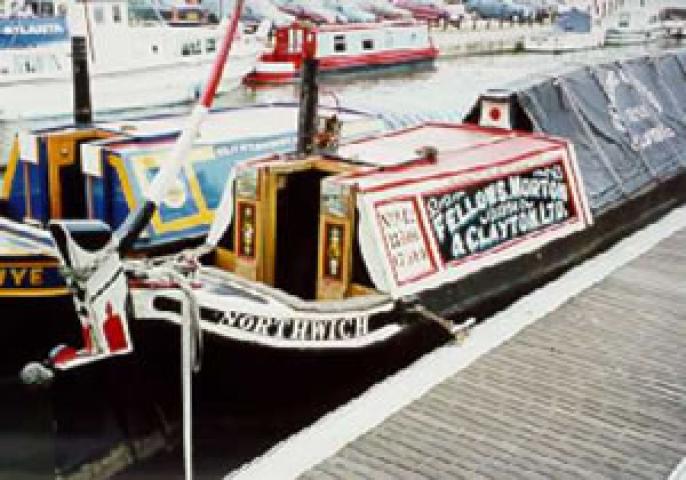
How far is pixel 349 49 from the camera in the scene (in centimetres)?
4059

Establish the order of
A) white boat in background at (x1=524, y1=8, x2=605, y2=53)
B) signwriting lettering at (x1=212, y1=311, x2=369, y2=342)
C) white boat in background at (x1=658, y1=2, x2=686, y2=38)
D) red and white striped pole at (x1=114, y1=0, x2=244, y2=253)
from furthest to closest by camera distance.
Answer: white boat in background at (x1=658, y1=2, x2=686, y2=38), white boat in background at (x1=524, y1=8, x2=605, y2=53), signwriting lettering at (x1=212, y1=311, x2=369, y2=342), red and white striped pole at (x1=114, y1=0, x2=244, y2=253)

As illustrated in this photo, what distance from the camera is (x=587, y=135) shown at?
12453mm

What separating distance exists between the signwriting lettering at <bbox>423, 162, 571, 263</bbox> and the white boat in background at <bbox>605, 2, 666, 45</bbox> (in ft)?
152

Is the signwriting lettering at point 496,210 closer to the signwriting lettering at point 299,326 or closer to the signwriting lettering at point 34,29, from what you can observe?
the signwriting lettering at point 299,326

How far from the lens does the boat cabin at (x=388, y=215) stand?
884 cm

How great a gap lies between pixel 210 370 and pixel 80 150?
4.12 meters

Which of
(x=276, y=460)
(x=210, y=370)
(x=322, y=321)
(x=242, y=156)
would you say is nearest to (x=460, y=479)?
(x=276, y=460)

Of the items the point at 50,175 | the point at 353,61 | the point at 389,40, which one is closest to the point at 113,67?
the point at 353,61

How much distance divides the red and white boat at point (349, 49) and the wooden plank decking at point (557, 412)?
2867cm

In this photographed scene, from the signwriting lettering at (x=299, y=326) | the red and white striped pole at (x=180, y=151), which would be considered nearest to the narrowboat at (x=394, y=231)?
the signwriting lettering at (x=299, y=326)

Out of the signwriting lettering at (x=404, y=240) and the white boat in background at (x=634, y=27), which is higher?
the white boat in background at (x=634, y=27)

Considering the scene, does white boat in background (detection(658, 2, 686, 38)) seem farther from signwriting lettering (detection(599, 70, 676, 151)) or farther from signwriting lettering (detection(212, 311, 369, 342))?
signwriting lettering (detection(212, 311, 369, 342))

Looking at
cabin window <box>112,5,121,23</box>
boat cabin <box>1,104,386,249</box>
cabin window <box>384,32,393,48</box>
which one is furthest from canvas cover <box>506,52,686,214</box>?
cabin window <box>384,32,393,48</box>

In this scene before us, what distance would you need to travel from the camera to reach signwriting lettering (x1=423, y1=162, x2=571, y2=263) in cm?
948
